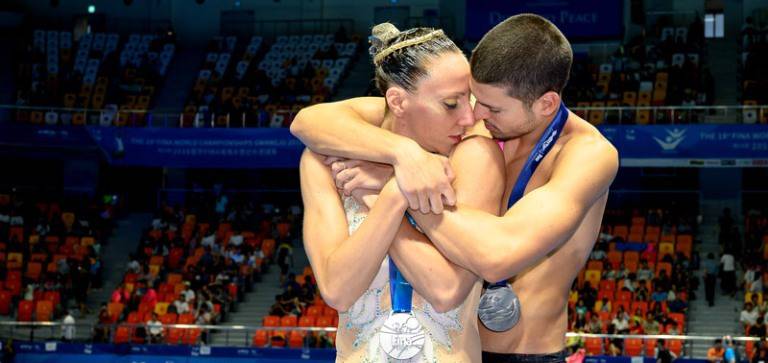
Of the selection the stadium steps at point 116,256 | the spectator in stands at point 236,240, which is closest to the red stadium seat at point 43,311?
the stadium steps at point 116,256

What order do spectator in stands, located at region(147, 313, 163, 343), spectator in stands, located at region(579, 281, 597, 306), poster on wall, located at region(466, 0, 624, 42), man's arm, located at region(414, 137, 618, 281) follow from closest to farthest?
man's arm, located at region(414, 137, 618, 281) < spectator in stands, located at region(147, 313, 163, 343) < spectator in stands, located at region(579, 281, 597, 306) < poster on wall, located at region(466, 0, 624, 42)

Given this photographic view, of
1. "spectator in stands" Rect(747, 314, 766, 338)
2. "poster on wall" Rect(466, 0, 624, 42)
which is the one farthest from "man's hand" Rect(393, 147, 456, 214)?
"poster on wall" Rect(466, 0, 624, 42)

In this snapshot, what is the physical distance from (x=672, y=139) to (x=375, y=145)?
2256cm

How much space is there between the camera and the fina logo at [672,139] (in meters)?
25.2

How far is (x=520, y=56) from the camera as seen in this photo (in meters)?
3.51

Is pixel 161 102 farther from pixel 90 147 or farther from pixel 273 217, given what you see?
pixel 273 217

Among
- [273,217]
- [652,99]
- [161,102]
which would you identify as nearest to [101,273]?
[273,217]

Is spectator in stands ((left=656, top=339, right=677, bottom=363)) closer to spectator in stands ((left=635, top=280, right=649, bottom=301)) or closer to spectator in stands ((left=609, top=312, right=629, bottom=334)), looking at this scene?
spectator in stands ((left=609, top=312, right=629, bottom=334))

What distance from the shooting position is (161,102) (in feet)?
112

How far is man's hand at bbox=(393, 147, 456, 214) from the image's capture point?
3.37 m

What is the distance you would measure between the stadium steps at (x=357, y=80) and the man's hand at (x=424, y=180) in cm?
2873

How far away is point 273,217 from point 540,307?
25.4m

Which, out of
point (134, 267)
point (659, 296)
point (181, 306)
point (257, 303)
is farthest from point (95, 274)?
point (659, 296)

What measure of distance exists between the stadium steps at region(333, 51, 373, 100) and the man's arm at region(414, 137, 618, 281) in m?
28.7
